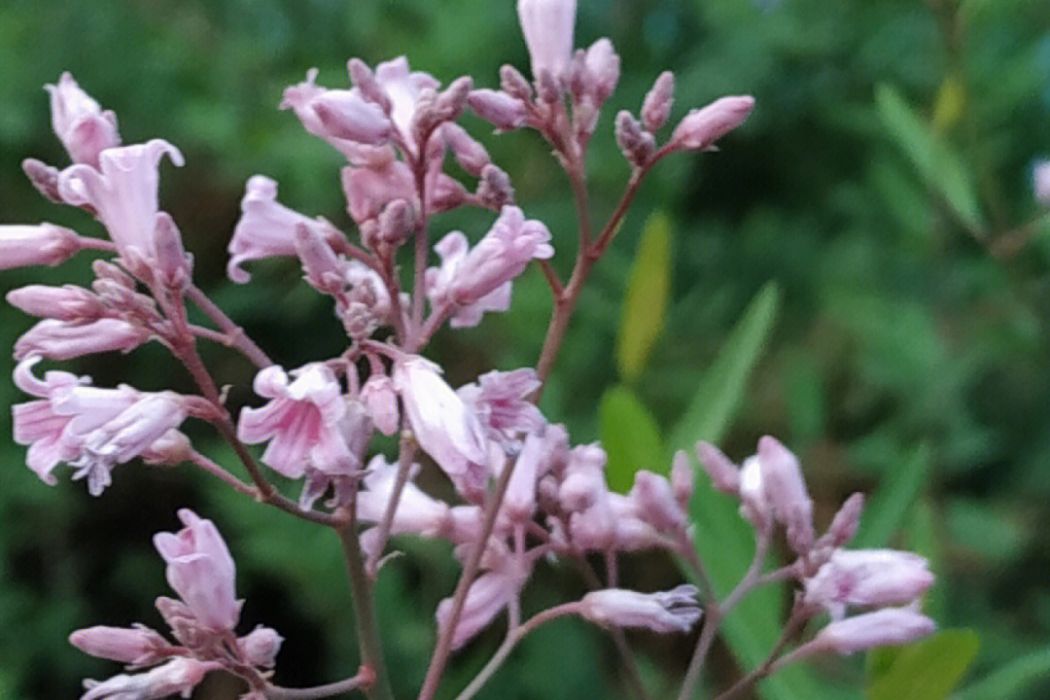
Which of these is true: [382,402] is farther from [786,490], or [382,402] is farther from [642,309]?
[642,309]

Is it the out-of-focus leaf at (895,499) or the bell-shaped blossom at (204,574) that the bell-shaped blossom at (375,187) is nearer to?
the bell-shaped blossom at (204,574)

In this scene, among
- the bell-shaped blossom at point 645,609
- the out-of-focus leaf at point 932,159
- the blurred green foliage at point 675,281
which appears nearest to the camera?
the bell-shaped blossom at point 645,609

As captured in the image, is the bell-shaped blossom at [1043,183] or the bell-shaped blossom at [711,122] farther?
the bell-shaped blossom at [1043,183]

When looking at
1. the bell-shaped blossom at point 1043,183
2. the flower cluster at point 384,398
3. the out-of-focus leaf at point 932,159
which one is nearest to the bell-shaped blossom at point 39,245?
the flower cluster at point 384,398

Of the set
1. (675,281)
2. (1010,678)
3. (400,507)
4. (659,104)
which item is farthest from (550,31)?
(675,281)

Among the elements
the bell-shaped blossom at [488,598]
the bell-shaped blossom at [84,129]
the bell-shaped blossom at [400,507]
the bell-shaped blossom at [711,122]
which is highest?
the bell-shaped blossom at [711,122]

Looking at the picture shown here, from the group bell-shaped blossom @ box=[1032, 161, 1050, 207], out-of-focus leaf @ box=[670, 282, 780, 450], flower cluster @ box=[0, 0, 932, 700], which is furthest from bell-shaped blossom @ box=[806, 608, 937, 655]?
bell-shaped blossom @ box=[1032, 161, 1050, 207]
